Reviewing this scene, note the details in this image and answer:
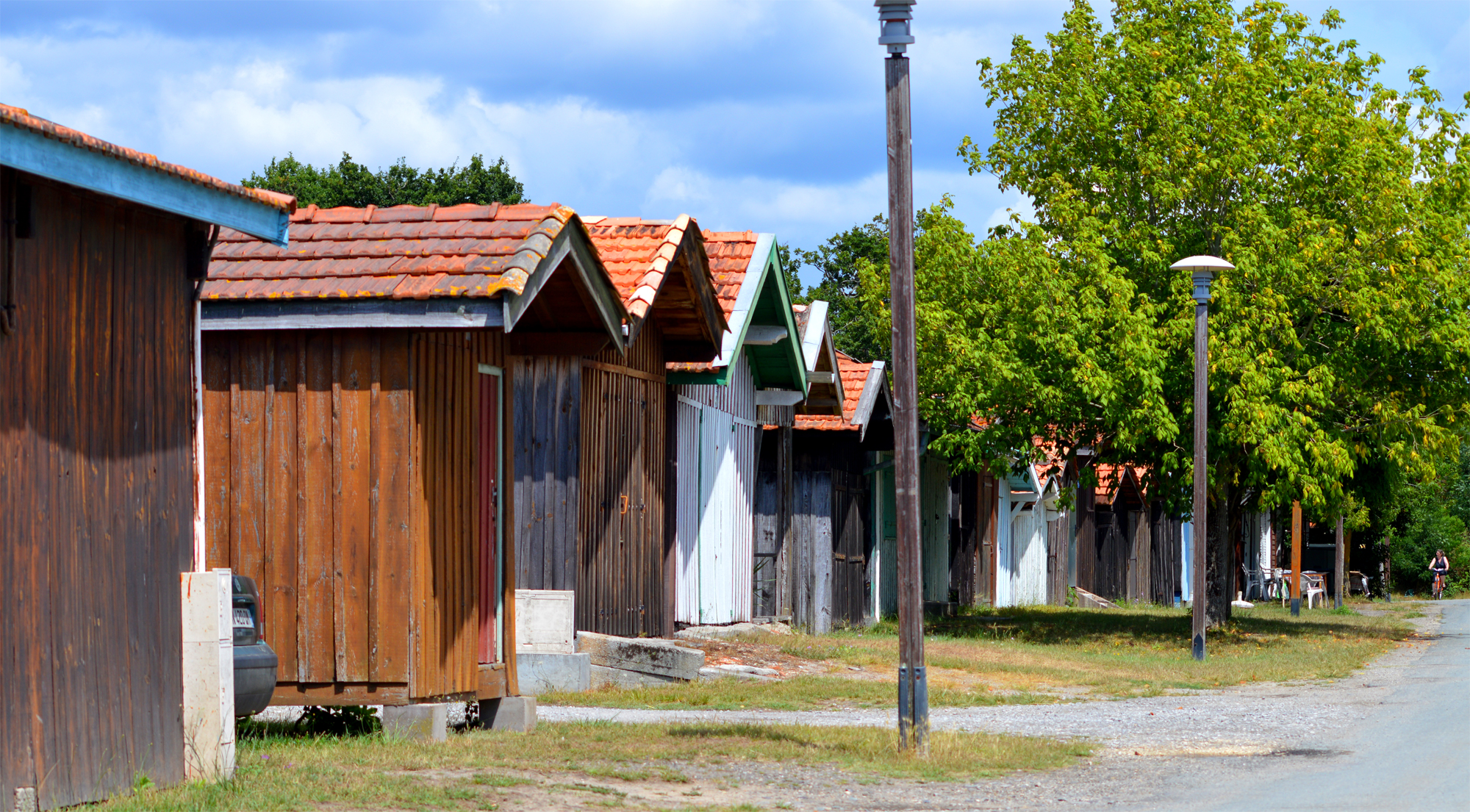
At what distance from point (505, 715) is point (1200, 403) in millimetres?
12342

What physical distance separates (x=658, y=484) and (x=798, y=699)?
3.72 metres

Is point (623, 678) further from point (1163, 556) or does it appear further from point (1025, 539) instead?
point (1163, 556)

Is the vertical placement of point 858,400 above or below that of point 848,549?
above

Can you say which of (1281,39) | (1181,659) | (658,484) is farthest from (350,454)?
(1281,39)

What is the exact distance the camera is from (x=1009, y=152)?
25.3 meters

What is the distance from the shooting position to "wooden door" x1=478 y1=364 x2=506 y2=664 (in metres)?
11.2

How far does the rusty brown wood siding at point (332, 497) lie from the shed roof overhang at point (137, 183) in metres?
1.62

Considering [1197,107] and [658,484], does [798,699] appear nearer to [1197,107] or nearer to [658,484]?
[658,484]

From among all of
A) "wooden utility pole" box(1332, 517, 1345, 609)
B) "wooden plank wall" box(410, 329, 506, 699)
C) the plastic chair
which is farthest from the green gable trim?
the plastic chair

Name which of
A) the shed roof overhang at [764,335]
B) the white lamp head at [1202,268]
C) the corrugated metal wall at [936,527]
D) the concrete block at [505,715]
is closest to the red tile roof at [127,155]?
the concrete block at [505,715]

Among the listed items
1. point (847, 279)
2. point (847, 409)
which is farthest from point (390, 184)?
point (847, 409)

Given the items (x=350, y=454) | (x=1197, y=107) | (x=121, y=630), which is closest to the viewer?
(x=121, y=630)

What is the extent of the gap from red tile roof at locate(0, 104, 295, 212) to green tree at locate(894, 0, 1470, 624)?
15.5 m

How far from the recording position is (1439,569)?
47781mm
